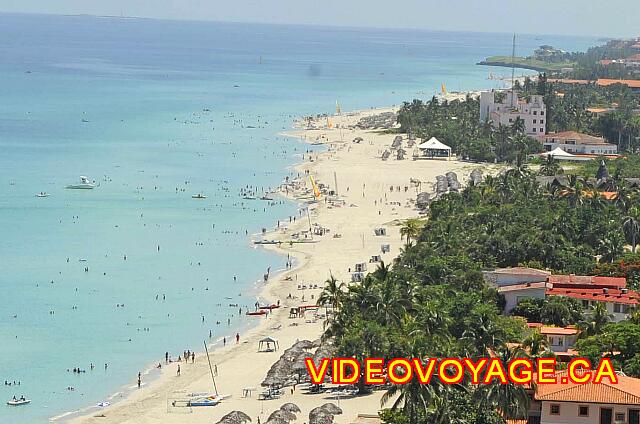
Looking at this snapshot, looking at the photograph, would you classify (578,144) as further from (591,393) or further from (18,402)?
(591,393)

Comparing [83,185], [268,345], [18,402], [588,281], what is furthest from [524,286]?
[83,185]

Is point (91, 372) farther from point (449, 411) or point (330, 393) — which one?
point (449, 411)

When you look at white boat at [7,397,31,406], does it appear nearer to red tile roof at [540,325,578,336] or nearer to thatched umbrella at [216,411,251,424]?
thatched umbrella at [216,411,251,424]

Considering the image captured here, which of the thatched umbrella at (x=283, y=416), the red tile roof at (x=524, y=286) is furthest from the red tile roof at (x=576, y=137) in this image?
the thatched umbrella at (x=283, y=416)

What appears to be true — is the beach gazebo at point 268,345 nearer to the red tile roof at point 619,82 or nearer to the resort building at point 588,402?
the resort building at point 588,402

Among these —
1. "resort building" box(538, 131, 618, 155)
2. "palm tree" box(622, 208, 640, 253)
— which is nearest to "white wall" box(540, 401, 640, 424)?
"palm tree" box(622, 208, 640, 253)

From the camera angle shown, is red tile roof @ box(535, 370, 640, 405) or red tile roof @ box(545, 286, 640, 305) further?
red tile roof @ box(545, 286, 640, 305)
